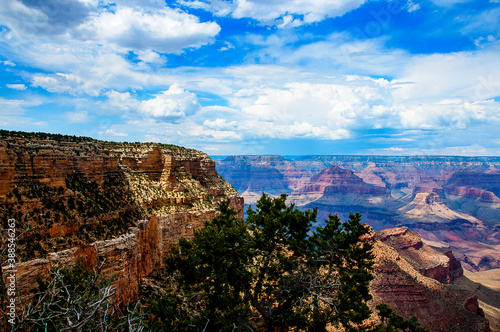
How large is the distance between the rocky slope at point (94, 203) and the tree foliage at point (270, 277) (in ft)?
24.3

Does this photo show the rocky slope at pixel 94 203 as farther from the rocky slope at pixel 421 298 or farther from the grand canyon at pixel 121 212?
the rocky slope at pixel 421 298

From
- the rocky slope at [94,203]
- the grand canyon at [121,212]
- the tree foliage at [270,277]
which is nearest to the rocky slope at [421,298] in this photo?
the grand canyon at [121,212]

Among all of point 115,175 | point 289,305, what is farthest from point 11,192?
point 289,305

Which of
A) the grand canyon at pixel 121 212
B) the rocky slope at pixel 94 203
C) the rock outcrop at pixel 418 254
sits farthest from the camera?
the rock outcrop at pixel 418 254

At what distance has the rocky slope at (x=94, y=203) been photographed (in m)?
21.7

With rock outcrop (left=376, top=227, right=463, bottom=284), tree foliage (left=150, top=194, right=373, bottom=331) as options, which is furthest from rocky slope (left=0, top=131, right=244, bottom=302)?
rock outcrop (left=376, top=227, right=463, bottom=284)

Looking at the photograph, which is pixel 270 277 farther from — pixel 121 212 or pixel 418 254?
pixel 418 254

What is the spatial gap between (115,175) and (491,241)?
661 ft

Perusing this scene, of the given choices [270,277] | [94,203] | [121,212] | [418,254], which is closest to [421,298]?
[418,254]

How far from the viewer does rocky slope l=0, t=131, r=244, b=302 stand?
2173 cm

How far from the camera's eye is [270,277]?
2044cm

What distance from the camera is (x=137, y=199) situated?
33.9m

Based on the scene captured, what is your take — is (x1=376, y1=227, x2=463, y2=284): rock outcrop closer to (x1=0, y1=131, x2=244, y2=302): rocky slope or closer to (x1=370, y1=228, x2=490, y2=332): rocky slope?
(x1=370, y1=228, x2=490, y2=332): rocky slope

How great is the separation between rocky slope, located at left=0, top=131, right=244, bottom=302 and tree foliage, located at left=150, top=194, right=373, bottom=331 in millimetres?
7394
